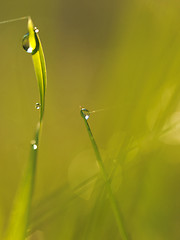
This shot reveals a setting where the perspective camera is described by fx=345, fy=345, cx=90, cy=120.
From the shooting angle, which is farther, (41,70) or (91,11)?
(91,11)

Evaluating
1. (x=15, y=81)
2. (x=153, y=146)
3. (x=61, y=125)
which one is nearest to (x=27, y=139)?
(x=61, y=125)

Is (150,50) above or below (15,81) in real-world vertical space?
below

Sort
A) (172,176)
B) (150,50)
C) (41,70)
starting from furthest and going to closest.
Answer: (150,50) < (172,176) < (41,70)

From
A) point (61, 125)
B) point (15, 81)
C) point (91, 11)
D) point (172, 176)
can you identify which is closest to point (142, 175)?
point (172, 176)

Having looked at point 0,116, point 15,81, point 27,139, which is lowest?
point 27,139

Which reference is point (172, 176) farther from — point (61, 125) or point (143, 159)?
point (61, 125)

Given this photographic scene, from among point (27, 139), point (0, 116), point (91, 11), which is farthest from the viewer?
point (91, 11)

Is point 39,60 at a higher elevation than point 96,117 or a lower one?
lower

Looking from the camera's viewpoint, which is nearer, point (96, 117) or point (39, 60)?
point (39, 60)
